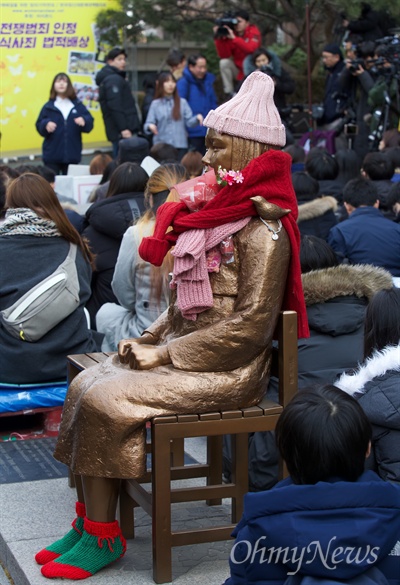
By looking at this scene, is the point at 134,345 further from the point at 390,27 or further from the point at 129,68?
the point at 129,68

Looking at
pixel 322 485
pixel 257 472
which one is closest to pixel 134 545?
pixel 257 472

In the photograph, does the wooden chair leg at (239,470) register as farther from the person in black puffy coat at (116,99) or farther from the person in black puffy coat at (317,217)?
the person in black puffy coat at (116,99)

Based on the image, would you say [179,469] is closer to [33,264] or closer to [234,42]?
[33,264]

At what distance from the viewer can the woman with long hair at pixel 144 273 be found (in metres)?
5.00

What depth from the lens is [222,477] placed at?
14.5 ft

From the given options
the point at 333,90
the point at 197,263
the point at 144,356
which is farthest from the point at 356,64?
the point at 144,356

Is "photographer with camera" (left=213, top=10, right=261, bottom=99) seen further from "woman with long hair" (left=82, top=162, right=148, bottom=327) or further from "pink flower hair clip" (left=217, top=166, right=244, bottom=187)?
"pink flower hair clip" (left=217, top=166, right=244, bottom=187)

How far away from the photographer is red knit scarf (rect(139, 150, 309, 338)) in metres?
3.50

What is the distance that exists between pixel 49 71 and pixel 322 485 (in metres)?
10.0

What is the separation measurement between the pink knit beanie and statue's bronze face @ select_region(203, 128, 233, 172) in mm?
25

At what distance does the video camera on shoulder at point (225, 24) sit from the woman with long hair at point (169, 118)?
1.07 m

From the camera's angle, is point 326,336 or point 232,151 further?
point 326,336

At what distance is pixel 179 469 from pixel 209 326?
878 mm

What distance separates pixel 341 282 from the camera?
4.28 m
